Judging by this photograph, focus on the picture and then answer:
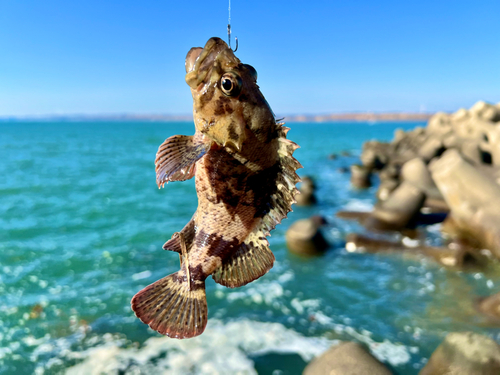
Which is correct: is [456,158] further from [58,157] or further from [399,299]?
[58,157]

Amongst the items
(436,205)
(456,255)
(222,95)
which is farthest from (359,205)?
(222,95)

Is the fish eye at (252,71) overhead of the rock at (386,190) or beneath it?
overhead

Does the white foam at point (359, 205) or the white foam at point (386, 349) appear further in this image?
the white foam at point (359, 205)

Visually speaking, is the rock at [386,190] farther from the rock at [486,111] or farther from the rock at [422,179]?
the rock at [486,111]

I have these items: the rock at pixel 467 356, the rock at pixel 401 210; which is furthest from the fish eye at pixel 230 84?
the rock at pixel 401 210

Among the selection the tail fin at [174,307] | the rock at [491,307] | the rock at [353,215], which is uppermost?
the tail fin at [174,307]

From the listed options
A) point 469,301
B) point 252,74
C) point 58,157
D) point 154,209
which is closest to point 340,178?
point 154,209

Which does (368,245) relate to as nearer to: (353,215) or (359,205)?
(353,215)
